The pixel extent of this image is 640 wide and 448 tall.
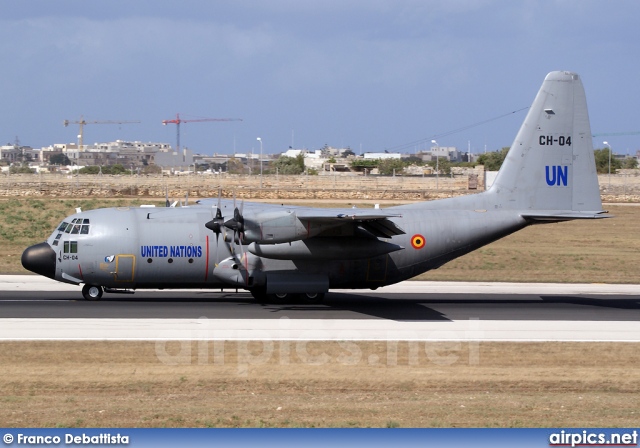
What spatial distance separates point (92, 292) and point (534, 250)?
91.9ft

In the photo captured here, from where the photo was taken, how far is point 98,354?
19484 mm

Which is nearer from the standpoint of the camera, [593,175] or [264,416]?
[264,416]

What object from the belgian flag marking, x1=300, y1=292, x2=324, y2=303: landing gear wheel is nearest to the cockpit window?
x1=300, y1=292, x2=324, y2=303: landing gear wheel

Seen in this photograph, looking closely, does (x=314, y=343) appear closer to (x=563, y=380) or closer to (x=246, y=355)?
(x=246, y=355)

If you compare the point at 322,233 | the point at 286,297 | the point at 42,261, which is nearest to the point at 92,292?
the point at 42,261

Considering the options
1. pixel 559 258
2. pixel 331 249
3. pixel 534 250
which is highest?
pixel 331 249

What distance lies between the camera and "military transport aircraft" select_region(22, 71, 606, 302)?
26016 mm

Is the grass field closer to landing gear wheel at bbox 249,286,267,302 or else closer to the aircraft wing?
landing gear wheel at bbox 249,286,267,302

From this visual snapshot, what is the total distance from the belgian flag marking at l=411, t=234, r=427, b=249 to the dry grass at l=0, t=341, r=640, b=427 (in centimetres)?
665

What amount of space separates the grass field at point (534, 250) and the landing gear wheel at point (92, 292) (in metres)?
10.7

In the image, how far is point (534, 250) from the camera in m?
47.4

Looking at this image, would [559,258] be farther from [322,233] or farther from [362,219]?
[362,219]

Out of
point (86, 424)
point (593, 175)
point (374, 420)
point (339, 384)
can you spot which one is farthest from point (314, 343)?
point (593, 175)

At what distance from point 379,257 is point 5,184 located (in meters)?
67.0
